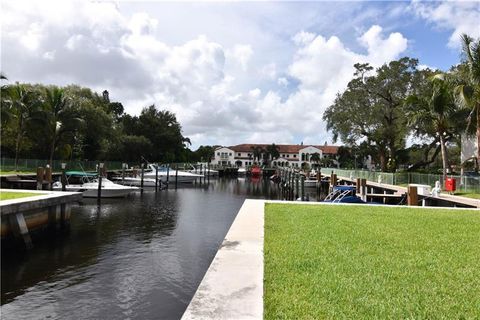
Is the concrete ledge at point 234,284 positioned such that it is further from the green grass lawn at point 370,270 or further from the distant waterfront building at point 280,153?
the distant waterfront building at point 280,153

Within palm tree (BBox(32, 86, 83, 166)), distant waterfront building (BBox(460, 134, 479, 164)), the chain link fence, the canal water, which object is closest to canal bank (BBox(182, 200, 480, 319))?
the canal water

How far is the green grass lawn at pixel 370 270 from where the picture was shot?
19.0 feet

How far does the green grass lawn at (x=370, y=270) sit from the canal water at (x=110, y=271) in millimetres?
3532

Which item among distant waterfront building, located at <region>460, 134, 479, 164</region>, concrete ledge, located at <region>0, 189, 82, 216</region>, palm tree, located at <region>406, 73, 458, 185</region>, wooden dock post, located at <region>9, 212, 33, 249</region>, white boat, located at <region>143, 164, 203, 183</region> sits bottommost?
wooden dock post, located at <region>9, 212, 33, 249</region>

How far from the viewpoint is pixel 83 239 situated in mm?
19156

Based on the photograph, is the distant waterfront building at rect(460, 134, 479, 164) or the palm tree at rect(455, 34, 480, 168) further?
the distant waterfront building at rect(460, 134, 479, 164)

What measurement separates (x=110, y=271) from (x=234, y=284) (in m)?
8.18

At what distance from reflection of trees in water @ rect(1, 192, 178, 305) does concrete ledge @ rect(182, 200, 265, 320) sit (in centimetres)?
646

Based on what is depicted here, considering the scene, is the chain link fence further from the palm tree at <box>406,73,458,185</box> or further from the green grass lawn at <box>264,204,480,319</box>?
the green grass lawn at <box>264,204,480,319</box>

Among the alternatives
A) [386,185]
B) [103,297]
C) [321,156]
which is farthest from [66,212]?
[321,156]

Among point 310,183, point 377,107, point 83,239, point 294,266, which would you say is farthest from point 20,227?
point 310,183

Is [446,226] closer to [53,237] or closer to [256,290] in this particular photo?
[256,290]

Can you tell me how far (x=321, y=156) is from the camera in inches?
5566

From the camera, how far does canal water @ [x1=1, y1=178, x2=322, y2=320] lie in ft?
34.2
